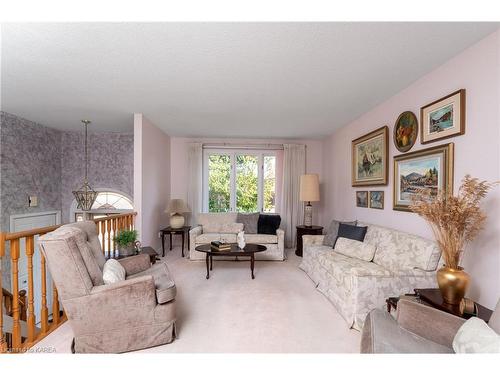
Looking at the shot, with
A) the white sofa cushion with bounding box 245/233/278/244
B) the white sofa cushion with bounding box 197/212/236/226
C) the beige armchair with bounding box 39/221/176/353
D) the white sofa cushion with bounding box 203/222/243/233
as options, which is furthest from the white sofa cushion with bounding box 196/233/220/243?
the beige armchair with bounding box 39/221/176/353

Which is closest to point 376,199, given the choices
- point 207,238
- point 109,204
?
point 207,238

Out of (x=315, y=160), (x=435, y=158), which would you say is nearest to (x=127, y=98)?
(x=435, y=158)

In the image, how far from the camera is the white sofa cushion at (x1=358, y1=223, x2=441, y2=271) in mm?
2174

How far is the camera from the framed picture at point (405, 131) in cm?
264

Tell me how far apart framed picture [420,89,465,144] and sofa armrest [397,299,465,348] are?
1540 mm

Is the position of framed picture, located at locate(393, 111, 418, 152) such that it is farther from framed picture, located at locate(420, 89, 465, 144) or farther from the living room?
framed picture, located at locate(420, 89, 465, 144)

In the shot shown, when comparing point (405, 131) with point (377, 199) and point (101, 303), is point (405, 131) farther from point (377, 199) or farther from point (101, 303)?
point (101, 303)

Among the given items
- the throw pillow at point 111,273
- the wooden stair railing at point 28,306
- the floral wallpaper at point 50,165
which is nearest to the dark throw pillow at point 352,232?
the throw pillow at point 111,273

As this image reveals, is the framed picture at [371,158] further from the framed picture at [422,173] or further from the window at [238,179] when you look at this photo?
the window at [238,179]

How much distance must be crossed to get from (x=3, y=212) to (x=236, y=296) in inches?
155

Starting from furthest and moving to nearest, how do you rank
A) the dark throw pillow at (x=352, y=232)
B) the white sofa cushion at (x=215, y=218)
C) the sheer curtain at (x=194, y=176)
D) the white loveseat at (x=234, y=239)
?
the sheer curtain at (x=194, y=176) < the white sofa cushion at (x=215, y=218) < the white loveseat at (x=234, y=239) < the dark throw pillow at (x=352, y=232)

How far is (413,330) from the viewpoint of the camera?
1387mm

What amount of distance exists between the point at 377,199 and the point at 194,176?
11.8 feet

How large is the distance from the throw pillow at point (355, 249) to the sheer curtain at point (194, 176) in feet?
10.4
